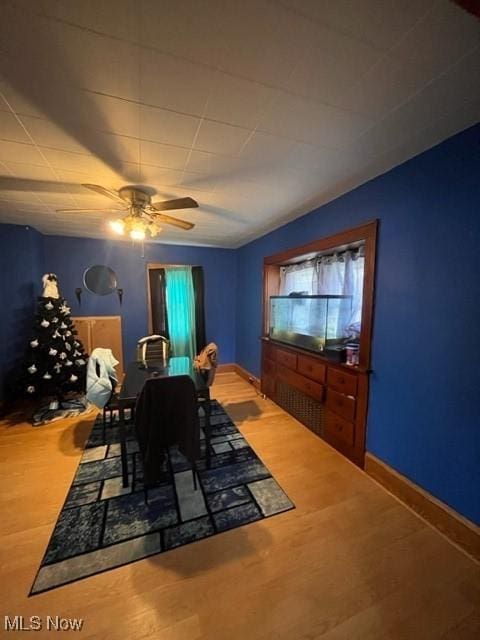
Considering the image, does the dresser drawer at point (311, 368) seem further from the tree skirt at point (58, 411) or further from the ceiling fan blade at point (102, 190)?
the tree skirt at point (58, 411)

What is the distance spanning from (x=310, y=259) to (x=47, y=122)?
2603mm

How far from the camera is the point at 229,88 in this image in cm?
110

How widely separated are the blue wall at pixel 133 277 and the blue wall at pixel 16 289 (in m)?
0.43

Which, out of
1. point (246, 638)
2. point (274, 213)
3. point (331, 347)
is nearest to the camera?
point (246, 638)

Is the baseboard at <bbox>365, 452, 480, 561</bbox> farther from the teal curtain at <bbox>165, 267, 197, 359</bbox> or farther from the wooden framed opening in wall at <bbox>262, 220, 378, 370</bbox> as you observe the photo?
the teal curtain at <bbox>165, 267, 197, 359</bbox>

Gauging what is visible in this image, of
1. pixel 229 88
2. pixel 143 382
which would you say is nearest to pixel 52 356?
pixel 143 382

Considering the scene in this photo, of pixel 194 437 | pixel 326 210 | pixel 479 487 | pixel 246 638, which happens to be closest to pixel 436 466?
pixel 479 487

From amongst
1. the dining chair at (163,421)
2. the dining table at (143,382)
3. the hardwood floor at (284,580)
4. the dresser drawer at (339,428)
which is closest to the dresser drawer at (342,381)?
the dresser drawer at (339,428)

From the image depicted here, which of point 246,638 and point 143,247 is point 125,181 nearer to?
point 143,247

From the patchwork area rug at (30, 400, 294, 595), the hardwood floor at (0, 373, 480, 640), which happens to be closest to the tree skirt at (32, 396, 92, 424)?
the patchwork area rug at (30, 400, 294, 595)

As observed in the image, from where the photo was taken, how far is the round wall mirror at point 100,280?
13.2 feet

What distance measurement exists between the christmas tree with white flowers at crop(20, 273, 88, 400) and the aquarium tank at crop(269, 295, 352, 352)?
2.60 meters

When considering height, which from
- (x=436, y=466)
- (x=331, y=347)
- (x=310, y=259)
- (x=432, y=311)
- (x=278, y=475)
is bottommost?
(x=278, y=475)

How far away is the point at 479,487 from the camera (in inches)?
53.4
